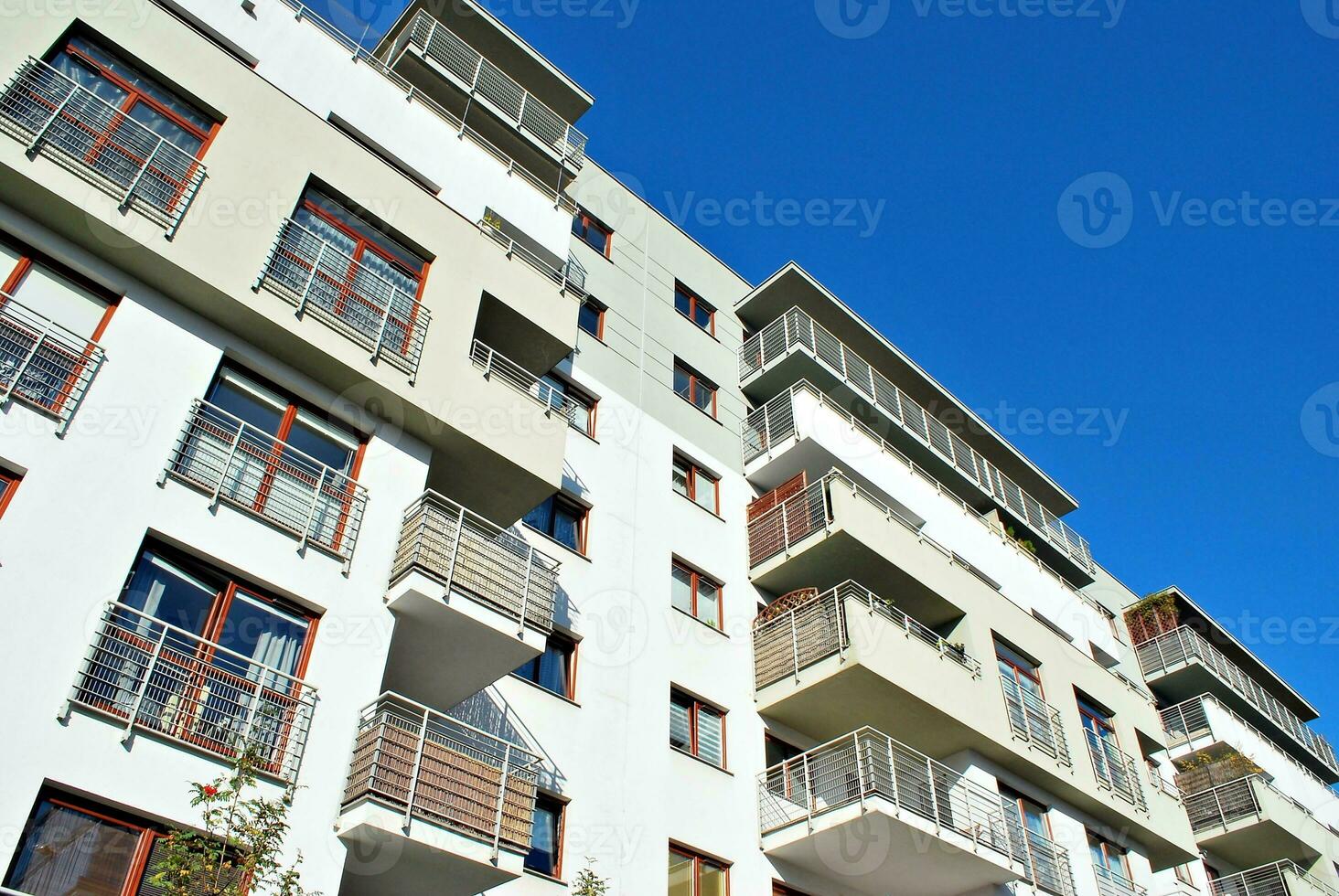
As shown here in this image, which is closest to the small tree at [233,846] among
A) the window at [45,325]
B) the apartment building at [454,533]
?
the apartment building at [454,533]

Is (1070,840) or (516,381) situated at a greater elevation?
(516,381)

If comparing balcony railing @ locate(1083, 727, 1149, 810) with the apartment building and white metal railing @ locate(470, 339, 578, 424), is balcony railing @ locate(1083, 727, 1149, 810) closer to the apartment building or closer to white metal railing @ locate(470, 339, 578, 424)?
the apartment building

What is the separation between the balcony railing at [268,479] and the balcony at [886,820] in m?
9.06

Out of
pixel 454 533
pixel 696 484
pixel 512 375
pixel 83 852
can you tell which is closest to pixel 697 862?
pixel 454 533

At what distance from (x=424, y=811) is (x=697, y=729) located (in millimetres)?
8069

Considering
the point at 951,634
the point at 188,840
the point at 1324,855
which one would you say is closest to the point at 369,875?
the point at 188,840

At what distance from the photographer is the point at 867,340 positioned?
94.8 feet

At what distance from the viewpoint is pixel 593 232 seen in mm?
25156

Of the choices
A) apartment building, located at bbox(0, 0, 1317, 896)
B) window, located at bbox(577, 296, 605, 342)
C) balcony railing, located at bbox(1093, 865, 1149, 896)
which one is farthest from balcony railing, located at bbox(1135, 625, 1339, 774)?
window, located at bbox(577, 296, 605, 342)

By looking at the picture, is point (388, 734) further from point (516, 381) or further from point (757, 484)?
point (757, 484)

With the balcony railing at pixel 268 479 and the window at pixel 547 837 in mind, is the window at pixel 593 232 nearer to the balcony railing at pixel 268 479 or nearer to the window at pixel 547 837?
the balcony railing at pixel 268 479

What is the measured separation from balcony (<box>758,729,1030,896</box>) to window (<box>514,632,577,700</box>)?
419 centimetres

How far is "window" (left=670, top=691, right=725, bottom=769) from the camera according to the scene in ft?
60.3

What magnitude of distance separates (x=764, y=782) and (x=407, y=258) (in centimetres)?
1060
